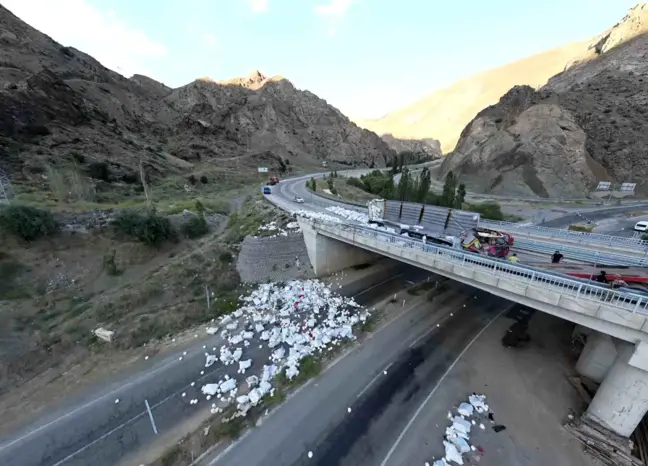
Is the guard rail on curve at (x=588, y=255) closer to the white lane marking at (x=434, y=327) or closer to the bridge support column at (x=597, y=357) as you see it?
the bridge support column at (x=597, y=357)

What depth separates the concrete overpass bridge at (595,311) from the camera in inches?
408

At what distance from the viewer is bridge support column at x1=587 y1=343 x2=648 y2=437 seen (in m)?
10.5

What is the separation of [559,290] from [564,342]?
894 centimetres

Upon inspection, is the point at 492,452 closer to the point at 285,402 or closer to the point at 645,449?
the point at 645,449

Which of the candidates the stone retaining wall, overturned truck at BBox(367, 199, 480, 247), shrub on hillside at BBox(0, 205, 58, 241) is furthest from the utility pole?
overturned truck at BBox(367, 199, 480, 247)

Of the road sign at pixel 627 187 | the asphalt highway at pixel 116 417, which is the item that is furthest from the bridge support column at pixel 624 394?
the road sign at pixel 627 187

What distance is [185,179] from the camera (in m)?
54.3

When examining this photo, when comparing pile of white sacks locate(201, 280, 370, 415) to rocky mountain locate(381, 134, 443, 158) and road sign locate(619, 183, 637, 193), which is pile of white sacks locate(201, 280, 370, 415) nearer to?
road sign locate(619, 183, 637, 193)

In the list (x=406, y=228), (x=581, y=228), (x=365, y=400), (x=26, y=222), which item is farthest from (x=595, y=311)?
(x=26, y=222)

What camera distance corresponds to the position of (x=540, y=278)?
12484 millimetres

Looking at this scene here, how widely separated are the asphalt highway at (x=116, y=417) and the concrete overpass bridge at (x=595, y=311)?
12.1 meters

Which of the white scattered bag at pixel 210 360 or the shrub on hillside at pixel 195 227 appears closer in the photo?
the white scattered bag at pixel 210 360

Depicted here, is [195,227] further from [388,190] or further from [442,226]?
[388,190]

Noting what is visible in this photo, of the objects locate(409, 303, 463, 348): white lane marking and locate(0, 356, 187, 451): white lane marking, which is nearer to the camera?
locate(0, 356, 187, 451): white lane marking
